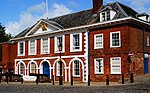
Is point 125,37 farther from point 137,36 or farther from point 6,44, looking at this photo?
point 6,44

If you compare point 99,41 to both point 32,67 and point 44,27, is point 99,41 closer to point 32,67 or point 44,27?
point 44,27

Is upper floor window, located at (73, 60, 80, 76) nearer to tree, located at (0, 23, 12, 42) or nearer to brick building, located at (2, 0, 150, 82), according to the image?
brick building, located at (2, 0, 150, 82)

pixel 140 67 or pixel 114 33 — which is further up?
pixel 114 33

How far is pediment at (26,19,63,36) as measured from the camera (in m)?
39.0

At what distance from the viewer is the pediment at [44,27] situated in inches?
1534

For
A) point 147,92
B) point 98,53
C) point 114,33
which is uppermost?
point 114,33

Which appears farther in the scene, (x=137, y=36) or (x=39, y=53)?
(x=39, y=53)

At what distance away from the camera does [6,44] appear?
47.7 meters

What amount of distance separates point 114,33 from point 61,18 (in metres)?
12.0

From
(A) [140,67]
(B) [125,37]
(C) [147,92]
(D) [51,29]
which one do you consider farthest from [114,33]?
(C) [147,92]

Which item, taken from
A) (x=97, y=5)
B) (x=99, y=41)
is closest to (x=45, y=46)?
(x=97, y=5)

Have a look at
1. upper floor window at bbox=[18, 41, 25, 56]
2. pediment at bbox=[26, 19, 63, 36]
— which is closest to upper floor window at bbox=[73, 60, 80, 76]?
pediment at bbox=[26, 19, 63, 36]

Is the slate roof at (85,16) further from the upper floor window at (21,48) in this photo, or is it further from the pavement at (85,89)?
the pavement at (85,89)

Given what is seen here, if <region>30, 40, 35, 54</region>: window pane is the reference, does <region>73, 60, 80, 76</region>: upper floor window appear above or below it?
below
